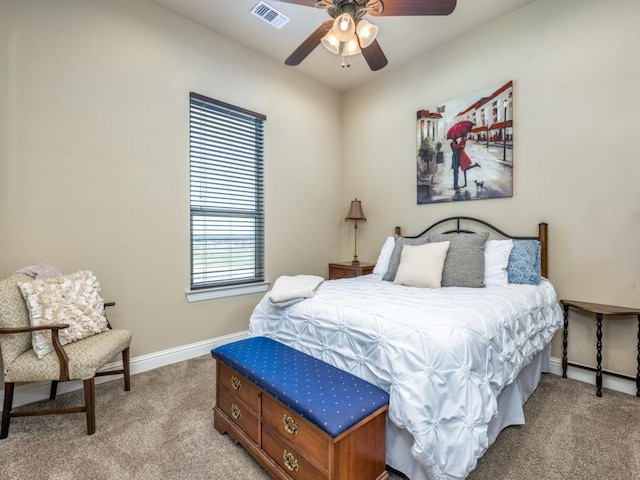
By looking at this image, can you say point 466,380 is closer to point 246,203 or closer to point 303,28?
point 246,203

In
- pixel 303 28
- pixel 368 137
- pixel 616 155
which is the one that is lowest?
pixel 616 155

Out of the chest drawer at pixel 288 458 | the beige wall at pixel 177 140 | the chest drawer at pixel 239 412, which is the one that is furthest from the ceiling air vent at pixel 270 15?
the chest drawer at pixel 288 458

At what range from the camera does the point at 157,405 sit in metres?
2.17

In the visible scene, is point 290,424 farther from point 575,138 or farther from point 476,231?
point 575,138

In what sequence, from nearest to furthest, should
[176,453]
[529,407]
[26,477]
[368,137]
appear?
[26,477] < [176,453] < [529,407] < [368,137]

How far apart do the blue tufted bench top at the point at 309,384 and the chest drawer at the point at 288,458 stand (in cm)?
21

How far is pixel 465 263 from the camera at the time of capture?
8.36 ft

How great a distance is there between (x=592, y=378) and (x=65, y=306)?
3.84 meters

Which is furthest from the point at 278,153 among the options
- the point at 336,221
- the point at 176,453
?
the point at 176,453

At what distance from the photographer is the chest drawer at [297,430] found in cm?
124

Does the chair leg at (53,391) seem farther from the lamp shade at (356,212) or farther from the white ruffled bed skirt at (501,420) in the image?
the lamp shade at (356,212)

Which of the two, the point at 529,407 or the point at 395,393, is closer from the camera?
the point at 395,393

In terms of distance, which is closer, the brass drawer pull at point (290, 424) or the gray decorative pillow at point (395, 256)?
the brass drawer pull at point (290, 424)

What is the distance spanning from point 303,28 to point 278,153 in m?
1.25
